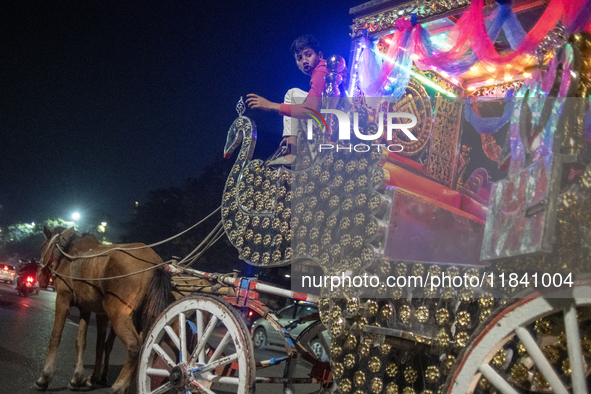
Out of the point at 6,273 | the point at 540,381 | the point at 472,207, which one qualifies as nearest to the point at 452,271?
the point at 540,381

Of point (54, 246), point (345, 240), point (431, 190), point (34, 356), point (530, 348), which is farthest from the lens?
point (34, 356)

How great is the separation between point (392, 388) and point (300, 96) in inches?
97.5

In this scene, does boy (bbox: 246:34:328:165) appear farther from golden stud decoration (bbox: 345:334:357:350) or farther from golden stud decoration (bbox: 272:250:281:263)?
golden stud decoration (bbox: 345:334:357:350)

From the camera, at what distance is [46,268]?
570 centimetres

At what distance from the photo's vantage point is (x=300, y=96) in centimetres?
372

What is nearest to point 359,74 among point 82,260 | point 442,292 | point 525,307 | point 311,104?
point 311,104

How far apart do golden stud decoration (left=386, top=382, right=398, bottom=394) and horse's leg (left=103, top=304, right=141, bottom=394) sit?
8.69 feet

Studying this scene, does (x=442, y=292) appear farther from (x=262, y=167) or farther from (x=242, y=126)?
(x=242, y=126)

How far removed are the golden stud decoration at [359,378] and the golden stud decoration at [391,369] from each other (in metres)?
0.17

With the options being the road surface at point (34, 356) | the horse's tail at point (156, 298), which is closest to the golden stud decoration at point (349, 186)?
the horse's tail at point (156, 298)

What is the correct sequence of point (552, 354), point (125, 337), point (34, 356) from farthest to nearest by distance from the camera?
point (34, 356) < point (125, 337) < point (552, 354)

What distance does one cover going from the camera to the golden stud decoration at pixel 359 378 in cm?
246

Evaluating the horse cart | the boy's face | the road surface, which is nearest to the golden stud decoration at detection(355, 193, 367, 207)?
the horse cart

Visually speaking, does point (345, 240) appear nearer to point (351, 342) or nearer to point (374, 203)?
point (374, 203)
